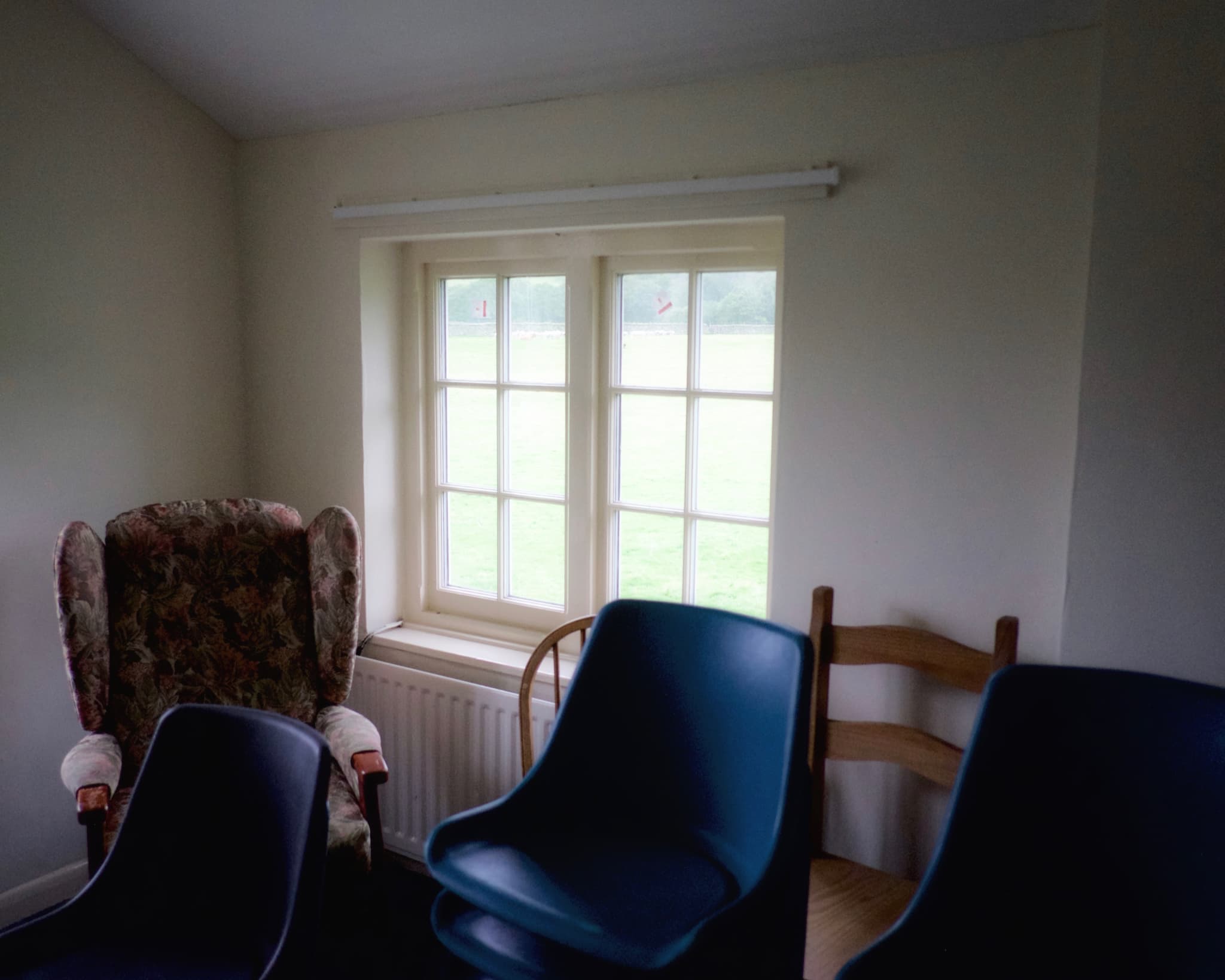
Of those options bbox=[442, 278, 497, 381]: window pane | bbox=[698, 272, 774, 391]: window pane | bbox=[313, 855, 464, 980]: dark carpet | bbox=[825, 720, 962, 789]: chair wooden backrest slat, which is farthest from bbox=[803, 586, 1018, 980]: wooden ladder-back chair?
bbox=[442, 278, 497, 381]: window pane

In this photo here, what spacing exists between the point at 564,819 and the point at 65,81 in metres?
2.25

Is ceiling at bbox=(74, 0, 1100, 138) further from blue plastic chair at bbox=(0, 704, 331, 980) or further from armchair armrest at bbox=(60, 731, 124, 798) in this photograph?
armchair armrest at bbox=(60, 731, 124, 798)

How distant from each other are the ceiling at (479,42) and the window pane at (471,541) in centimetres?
109

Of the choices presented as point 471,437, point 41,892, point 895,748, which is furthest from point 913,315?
point 41,892

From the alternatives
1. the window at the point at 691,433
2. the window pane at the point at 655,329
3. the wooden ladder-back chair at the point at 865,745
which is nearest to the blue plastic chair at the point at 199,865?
the wooden ladder-back chair at the point at 865,745

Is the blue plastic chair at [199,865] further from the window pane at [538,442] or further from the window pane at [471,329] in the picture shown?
the window pane at [471,329]

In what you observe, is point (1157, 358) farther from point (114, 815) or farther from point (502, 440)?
point (114, 815)

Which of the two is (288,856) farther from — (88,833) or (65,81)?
(65,81)

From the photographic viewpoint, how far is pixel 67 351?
102 inches

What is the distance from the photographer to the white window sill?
2633mm

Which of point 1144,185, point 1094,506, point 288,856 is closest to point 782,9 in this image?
point 1144,185

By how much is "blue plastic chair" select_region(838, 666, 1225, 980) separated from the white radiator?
4.21ft

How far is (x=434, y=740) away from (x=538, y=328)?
1.18 metres

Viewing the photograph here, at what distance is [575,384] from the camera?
2.66 metres
